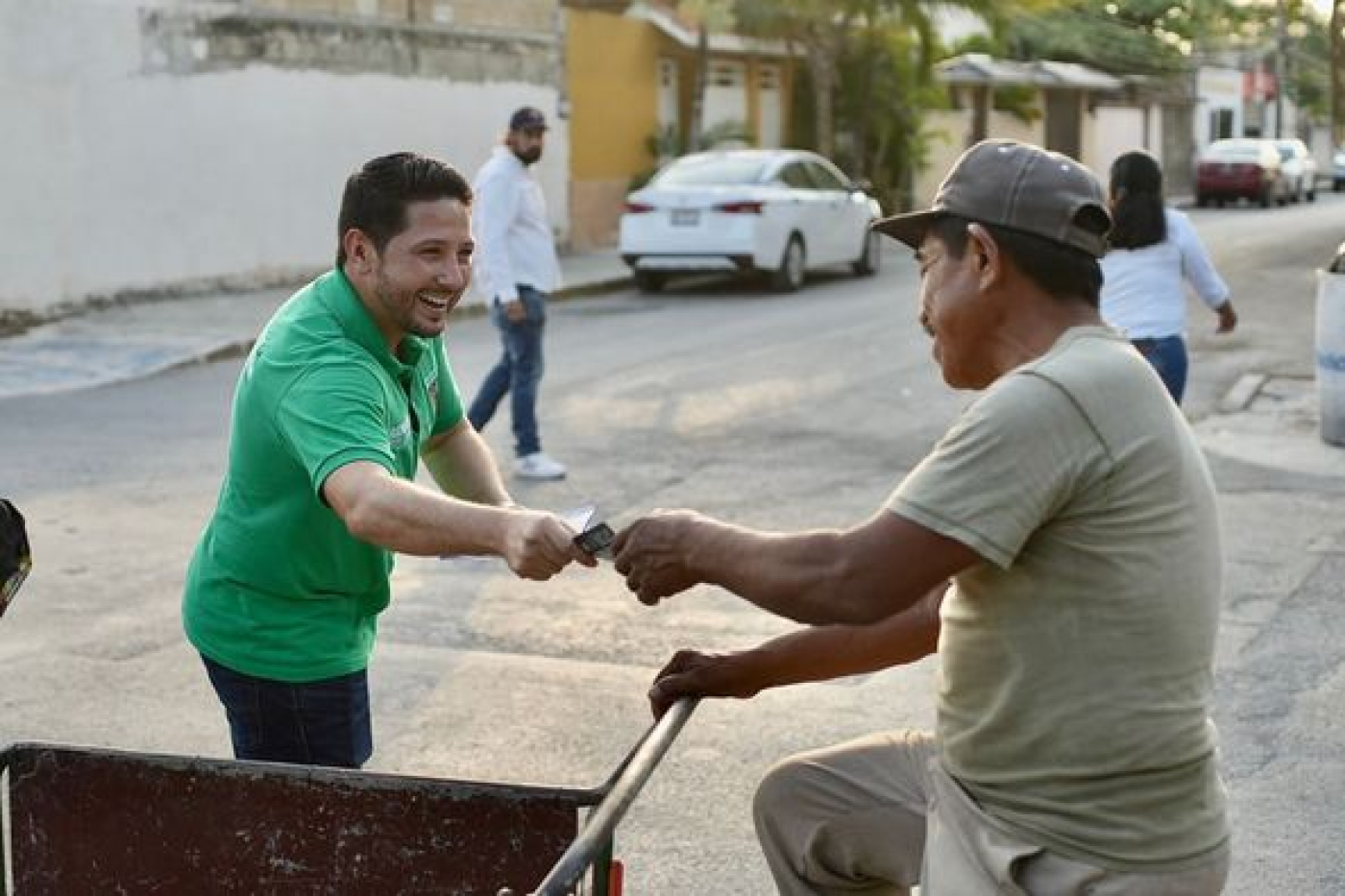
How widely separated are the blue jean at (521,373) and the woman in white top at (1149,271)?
304 centimetres

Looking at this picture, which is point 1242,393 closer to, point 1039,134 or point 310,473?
point 310,473

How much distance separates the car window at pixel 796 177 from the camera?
22109mm

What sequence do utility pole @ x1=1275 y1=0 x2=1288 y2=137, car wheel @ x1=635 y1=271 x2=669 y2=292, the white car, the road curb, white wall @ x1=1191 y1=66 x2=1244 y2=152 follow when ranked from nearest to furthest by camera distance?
the road curb
the white car
car wheel @ x1=635 y1=271 x2=669 y2=292
utility pole @ x1=1275 y1=0 x2=1288 y2=137
white wall @ x1=1191 y1=66 x2=1244 y2=152

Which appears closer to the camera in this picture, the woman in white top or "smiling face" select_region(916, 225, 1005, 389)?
"smiling face" select_region(916, 225, 1005, 389)

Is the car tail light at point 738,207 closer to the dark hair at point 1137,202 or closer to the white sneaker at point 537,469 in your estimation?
the white sneaker at point 537,469

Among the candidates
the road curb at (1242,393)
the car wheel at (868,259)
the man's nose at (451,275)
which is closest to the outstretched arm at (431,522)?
the man's nose at (451,275)

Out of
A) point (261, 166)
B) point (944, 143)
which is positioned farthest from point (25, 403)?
point (944, 143)

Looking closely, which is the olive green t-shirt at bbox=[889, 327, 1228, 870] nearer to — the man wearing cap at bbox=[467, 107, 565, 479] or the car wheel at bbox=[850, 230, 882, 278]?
the man wearing cap at bbox=[467, 107, 565, 479]

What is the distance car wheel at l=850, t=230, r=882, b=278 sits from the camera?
79.4 feet

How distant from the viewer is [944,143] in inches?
1572

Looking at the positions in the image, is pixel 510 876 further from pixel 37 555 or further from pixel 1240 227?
pixel 1240 227

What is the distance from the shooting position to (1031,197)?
9.30 ft

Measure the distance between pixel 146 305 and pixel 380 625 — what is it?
13.1m

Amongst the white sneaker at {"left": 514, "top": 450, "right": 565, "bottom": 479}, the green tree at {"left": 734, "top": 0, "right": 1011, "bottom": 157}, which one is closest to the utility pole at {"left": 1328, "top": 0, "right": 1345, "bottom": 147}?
the green tree at {"left": 734, "top": 0, "right": 1011, "bottom": 157}
